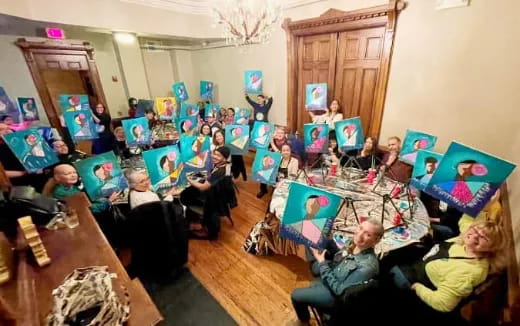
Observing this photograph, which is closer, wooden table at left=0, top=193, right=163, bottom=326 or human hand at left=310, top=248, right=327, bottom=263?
wooden table at left=0, top=193, right=163, bottom=326

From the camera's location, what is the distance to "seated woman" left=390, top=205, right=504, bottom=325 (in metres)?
1.27

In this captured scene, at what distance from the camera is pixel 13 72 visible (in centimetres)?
414

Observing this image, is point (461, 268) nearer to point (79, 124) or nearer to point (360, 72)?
point (360, 72)

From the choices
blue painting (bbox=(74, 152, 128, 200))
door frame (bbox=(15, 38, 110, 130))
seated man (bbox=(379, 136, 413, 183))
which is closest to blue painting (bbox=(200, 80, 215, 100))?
door frame (bbox=(15, 38, 110, 130))

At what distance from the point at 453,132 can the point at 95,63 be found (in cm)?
674

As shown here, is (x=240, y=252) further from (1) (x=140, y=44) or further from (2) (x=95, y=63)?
(1) (x=140, y=44)

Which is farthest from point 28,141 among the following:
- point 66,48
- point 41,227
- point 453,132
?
point 453,132

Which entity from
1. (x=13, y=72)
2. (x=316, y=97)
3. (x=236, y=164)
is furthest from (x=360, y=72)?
(x=13, y=72)

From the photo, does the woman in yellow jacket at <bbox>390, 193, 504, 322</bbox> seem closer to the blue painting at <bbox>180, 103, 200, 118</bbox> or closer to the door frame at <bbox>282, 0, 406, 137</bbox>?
the door frame at <bbox>282, 0, 406, 137</bbox>

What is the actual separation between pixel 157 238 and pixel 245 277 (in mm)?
945

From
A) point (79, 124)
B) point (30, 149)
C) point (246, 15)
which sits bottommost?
point (30, 149)

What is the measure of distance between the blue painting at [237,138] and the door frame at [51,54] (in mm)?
3963

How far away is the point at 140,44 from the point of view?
5.72m

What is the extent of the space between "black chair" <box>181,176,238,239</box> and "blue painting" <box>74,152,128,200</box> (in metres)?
0.80
